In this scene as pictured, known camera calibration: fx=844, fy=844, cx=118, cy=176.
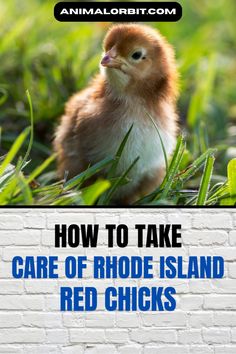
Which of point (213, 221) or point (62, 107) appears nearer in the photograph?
point (213, 221)

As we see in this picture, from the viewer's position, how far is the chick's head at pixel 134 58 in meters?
3.19

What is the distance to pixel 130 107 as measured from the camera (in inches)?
128

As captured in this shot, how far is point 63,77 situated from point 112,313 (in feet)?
5.36

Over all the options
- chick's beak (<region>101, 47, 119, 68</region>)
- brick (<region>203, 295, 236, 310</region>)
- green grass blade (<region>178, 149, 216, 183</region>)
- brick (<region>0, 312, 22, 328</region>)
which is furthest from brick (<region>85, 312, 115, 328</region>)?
chick's beak (<region>101, 47, 119, 68</region>)

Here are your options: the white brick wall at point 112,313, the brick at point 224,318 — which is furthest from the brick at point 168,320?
the brick at point 224,318

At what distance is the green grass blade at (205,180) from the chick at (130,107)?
0.68 ft

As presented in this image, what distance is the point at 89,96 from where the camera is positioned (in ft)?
11.3

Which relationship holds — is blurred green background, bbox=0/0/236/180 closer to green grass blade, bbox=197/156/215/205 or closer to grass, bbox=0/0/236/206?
grass, bbox=0/0/236/206

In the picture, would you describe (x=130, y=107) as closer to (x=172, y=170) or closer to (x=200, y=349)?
(x=172, y=170)

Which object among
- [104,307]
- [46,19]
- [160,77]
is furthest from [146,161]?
[46,19]

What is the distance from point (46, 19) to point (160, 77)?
193 centimetres

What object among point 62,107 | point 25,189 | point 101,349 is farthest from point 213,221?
point 62,107

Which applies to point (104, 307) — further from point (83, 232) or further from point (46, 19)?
point (46, 19)

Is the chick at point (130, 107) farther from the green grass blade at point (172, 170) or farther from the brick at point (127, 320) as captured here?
the brick at point (127, 320)
